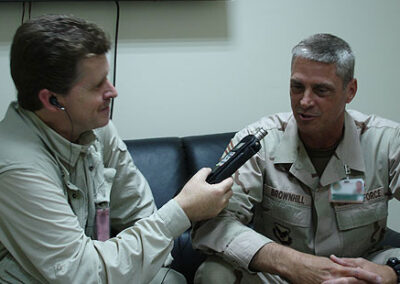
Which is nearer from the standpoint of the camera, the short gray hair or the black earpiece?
the black earpiece

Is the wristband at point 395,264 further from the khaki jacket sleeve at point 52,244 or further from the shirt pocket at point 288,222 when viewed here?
the khaki jacket sleeve at point 52,244

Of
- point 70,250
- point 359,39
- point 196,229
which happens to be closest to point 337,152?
point 196,229

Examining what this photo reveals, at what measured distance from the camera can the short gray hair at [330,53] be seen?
1230mm

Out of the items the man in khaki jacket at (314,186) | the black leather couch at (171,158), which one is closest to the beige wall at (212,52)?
the black leather couch at (171,158)

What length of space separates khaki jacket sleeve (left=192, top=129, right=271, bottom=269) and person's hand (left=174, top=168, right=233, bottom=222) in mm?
100

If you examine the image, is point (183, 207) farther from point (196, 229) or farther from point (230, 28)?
point (230, 28)

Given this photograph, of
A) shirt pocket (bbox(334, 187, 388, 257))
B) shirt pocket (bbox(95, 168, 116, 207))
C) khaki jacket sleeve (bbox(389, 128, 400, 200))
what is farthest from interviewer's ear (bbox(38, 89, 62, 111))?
khaki jacket sleeve (bbox(389, 128, 400, 200))

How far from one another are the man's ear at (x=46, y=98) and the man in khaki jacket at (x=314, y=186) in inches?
22.3

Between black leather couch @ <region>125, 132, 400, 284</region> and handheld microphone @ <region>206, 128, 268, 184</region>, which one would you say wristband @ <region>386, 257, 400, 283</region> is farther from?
black leather couch @ <region>125, 132, 400, 284</region>

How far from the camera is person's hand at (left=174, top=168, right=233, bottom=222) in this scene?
1.10 m

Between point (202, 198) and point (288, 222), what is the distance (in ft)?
1.22

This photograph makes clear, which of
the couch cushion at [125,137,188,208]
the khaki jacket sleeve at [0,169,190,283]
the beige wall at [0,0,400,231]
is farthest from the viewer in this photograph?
the beige wall at [0,0,400,231]

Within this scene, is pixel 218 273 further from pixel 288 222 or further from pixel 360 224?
pixel 360 224

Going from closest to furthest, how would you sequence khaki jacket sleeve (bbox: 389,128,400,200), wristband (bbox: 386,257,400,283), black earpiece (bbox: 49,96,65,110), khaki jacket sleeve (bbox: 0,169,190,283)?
khaki jacket sleeve (bbox: 0,169,190,283) → black earpiece (bbox: 49,96,65,110) → wristband (bbox: 386,257,400,283) → khaki jacket sleeve (bbox: 389,128,400,200)
